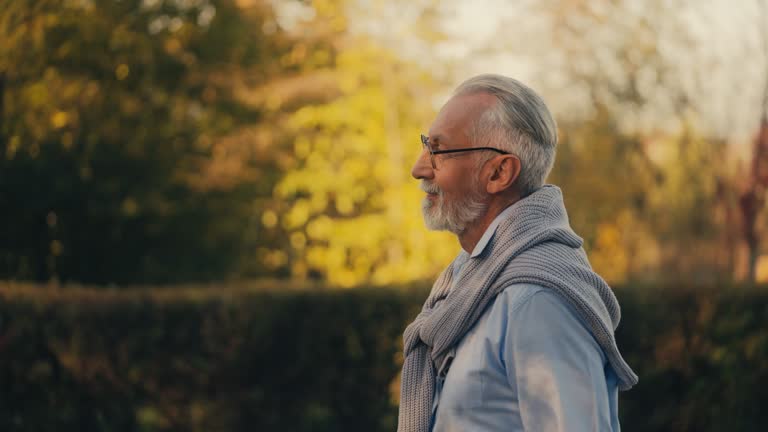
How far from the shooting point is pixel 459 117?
7.40 ft

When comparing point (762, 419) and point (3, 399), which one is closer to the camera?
point (3, 399)

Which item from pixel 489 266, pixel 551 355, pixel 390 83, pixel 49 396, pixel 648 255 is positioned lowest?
pixel 648 255

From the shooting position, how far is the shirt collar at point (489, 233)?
→ 2213mm

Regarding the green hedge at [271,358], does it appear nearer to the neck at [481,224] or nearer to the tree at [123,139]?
the tree at [123,139]

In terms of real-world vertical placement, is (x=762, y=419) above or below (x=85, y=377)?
below

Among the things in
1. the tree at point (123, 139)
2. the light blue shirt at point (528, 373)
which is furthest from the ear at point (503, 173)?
the tree at point (123, 139)

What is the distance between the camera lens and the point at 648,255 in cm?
2377

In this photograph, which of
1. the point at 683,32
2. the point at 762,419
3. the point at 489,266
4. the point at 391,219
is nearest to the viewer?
the point at 489,266

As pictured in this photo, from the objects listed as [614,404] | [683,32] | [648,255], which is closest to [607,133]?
[683,32]

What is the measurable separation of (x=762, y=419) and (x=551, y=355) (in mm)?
6291

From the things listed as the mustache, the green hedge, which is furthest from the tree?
the mustache

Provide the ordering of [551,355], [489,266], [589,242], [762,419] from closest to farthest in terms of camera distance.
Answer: [551,355], [489,266], [762,419], [589,242]

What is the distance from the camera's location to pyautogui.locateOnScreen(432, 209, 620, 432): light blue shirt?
1.90m

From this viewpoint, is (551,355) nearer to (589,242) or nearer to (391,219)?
(391,219)
